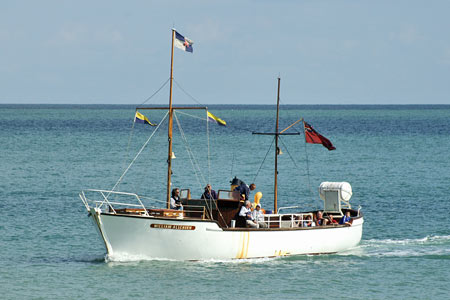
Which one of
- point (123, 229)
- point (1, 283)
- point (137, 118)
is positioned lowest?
point (1, 283)

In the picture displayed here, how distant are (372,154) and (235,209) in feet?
213

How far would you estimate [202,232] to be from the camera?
33.0 meters

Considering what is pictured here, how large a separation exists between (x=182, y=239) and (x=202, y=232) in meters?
0.87

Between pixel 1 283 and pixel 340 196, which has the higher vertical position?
pixel 340 196

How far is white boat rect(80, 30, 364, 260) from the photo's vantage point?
32.8 metres

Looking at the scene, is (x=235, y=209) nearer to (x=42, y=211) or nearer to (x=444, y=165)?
(x=42, y=211)

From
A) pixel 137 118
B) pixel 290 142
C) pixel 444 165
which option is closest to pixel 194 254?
pixel 137 118

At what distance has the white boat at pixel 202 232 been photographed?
3281 cm

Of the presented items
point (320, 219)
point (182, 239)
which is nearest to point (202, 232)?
point (182, 239)

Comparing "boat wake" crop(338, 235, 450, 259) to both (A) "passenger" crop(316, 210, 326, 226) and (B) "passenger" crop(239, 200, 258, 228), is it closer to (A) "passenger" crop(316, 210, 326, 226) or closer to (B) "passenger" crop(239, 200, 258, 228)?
(A) "passenger" crop(316, 210, 326, 226)

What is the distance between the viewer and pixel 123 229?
108ft

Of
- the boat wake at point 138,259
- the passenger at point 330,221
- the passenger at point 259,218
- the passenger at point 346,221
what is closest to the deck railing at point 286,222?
the passenger at point 259,218
